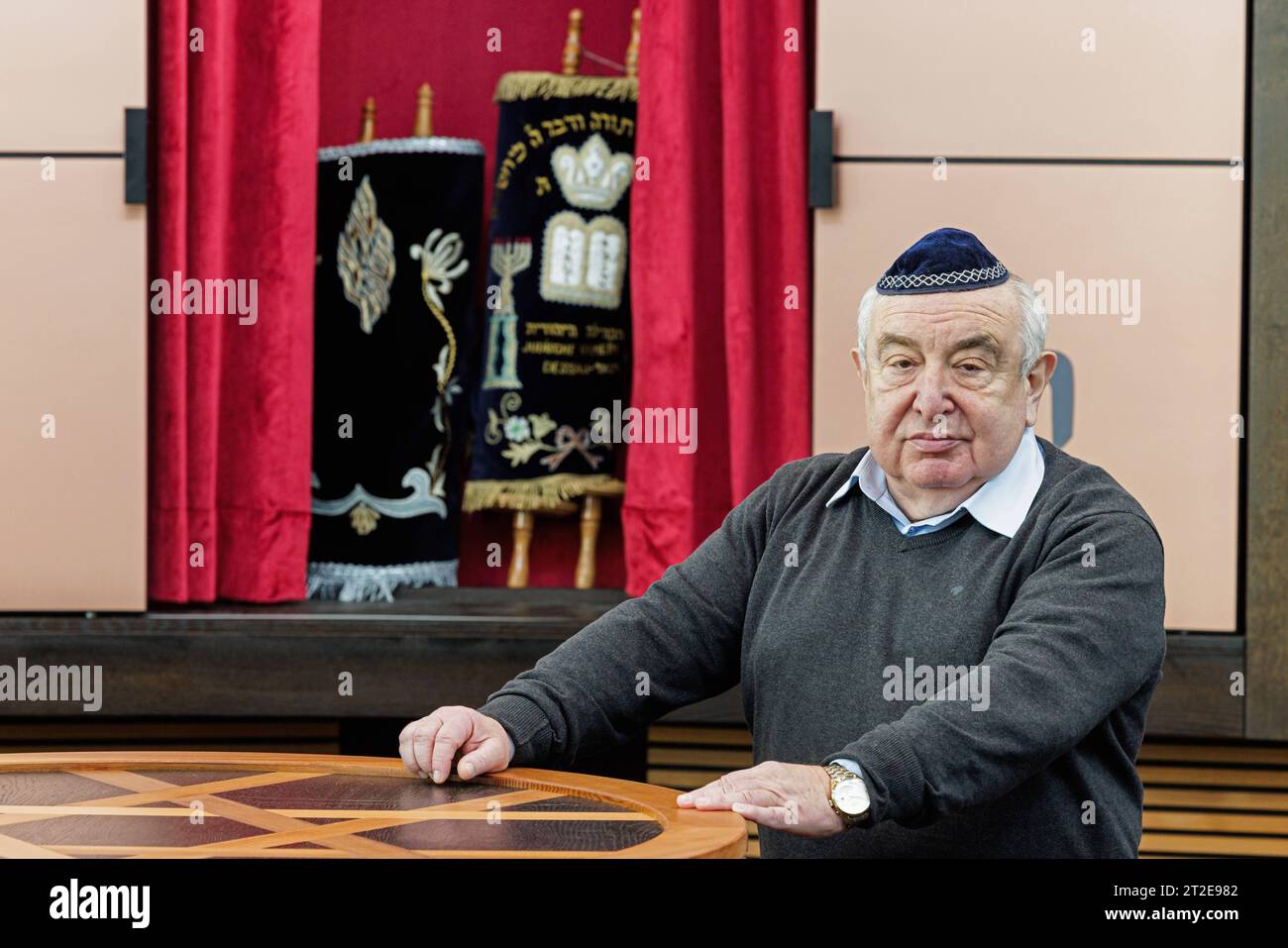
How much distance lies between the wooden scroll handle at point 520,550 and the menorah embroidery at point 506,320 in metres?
0.30

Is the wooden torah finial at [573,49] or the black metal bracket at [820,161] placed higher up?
the wooden torah finial at [573,49]

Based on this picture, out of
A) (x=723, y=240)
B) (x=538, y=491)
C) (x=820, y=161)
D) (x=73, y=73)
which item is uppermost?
(x=73, y=73)

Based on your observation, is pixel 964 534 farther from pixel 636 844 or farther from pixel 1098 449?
pixel 1098 449

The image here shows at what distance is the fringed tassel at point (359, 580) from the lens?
292cm

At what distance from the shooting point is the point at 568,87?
118 inches

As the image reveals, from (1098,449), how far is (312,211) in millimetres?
1581

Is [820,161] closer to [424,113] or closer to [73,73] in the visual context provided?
[424,113]

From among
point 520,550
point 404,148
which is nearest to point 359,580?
point 520,550

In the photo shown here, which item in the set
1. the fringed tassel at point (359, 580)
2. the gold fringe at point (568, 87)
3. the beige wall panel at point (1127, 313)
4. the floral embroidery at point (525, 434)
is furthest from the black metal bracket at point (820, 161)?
the fringed tassel at point (359, 580)

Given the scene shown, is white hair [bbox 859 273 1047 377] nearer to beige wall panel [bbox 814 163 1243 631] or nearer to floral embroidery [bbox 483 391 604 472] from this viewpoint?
beige wall panel [bbox 814 163 1243 631]

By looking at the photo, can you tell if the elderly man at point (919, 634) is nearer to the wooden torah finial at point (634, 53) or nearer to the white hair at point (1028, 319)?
the white hair at point (1028, 319)

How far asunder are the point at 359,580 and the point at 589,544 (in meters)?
0.50

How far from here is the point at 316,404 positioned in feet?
9.98

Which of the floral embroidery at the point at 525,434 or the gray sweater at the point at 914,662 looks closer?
the gray sweater at the point at 914,662
